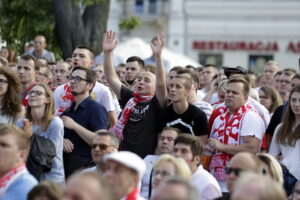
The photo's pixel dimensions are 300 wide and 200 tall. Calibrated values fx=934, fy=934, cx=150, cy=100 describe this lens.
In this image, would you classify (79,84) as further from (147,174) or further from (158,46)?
(147,174)

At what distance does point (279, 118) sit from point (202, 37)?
32748 millimetres

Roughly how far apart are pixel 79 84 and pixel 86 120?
457 millimetres

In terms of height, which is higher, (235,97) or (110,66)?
(110,66)

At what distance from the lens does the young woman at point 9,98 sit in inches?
414

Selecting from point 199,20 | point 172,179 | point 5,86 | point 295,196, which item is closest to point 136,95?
point 5,86

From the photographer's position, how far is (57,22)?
20.3 m

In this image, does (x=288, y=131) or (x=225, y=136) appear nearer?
Answer: (x=288, y=131)

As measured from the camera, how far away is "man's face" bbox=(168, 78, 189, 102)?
33.7 feet

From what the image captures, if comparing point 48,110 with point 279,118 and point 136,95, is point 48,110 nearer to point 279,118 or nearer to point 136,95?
point 136,95

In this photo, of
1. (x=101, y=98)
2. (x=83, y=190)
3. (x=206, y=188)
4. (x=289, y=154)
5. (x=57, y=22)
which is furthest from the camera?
(x=57, y=22)

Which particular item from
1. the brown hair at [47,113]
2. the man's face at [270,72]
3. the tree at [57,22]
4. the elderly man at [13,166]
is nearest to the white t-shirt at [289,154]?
the brown hair at [47,113]

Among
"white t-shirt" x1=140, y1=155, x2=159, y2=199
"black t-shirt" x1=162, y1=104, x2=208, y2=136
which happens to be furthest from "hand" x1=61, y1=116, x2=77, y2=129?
"black t-shirt" x1=162, y1=104, x2=208, y2=136

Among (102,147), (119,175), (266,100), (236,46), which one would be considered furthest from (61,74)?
(236,46)

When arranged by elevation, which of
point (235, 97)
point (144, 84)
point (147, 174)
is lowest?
point (147, 174)
